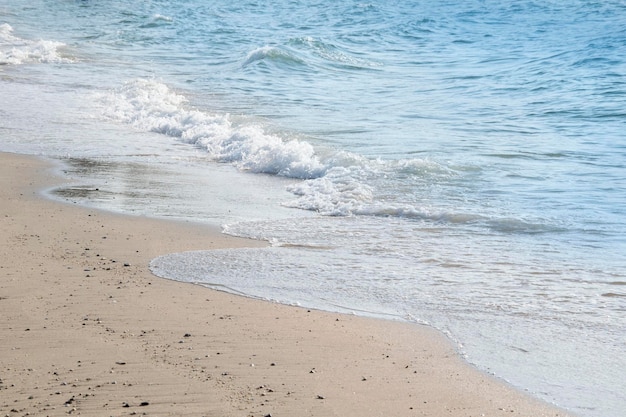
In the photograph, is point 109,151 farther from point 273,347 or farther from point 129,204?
point 273,347

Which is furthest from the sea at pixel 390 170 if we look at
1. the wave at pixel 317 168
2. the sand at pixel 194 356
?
the sand at pixel 194 356

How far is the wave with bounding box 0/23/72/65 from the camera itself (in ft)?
65.5

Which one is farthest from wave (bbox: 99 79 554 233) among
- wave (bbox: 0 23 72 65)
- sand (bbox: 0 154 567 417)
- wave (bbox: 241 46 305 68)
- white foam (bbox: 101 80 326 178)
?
wave (bbox: 0 23 72 65)

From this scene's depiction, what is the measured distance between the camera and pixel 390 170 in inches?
365

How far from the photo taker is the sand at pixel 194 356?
387cm

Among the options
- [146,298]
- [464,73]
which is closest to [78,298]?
[146,298]

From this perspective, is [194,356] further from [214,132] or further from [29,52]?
[29,52]

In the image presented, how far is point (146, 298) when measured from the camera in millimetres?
5234

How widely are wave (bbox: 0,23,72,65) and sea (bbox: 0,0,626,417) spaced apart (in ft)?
0.32

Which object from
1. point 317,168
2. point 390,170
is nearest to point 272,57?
point 317,168

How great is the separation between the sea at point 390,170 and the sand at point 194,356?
0.78 ft

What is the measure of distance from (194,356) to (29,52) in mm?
18145

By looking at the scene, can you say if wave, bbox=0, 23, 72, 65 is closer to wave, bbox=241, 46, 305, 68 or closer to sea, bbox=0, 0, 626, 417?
Answer: sea, bbox=0, 0, 626, 417

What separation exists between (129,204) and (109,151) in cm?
274
